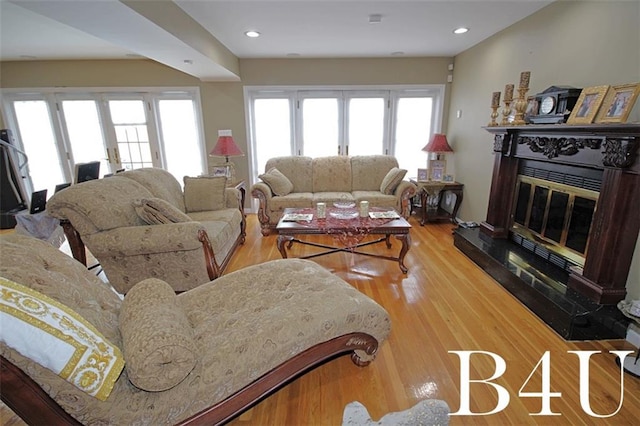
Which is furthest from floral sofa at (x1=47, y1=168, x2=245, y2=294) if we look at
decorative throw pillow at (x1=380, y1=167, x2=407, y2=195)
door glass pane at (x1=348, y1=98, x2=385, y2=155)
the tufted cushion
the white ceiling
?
door glass pane at (x1=348, y1=98, x2=385, y2=155)

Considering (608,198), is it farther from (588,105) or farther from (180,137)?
(180,137)

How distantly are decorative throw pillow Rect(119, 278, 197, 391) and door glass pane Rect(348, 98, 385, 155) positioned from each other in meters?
4.06

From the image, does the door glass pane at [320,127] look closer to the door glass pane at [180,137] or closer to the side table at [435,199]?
the side table at [435,199]

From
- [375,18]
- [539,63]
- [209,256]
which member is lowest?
[209,256]

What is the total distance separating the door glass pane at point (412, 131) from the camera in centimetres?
459

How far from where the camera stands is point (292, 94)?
4512 millimetres

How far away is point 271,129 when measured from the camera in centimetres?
466

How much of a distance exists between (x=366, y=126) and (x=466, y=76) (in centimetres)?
152

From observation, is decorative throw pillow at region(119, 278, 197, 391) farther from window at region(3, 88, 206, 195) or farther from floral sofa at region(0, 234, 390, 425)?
window at region(3, 88, 206, 195)

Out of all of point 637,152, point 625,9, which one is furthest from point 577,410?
point 625,9

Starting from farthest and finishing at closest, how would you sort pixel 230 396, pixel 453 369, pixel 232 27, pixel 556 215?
1. pixel 232 27
2. pixel 556 215
3. pixel 453 369
4. pixel 230 396

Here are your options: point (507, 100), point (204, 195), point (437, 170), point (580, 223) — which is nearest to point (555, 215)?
point (580, 223)

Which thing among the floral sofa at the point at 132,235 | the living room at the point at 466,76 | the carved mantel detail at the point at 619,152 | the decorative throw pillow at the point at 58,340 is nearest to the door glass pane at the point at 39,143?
the living room at the point at 466,76

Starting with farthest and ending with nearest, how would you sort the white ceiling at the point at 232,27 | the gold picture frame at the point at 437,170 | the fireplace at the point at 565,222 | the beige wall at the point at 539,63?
1. the gold picture frame at the point at 437,170
2. the white ceiling at the point at 232,27
3. the beige wall at the point at 539,63
4. the fireplace at the point at 565,222
